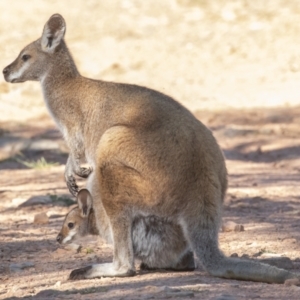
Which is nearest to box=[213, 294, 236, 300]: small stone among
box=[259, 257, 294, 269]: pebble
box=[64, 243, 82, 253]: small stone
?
box=[259, 257, 294, 269]: pebble

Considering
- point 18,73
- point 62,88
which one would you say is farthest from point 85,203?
point 18,73

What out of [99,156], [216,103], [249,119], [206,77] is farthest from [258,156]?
[99,156]

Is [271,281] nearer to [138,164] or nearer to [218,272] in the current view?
[218,272]

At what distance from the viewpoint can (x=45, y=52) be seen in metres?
6.73

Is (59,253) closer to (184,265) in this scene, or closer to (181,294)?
(184,265)

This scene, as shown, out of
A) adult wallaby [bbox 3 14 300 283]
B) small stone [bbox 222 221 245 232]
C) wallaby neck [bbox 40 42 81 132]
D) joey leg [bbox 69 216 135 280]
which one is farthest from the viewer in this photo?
small stone [bbox 222 221 245 232]

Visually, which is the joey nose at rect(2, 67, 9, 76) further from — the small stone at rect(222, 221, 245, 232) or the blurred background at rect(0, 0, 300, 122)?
the blurred background at rect(0, 0, 300, 122)

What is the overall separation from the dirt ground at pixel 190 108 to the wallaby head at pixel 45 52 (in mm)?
1321

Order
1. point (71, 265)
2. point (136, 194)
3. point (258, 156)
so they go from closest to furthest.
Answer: point (136, 194) < point (71, 265) < point (258, 156)

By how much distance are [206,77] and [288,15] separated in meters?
3.13

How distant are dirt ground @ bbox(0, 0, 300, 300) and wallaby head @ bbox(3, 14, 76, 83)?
4.33 feet

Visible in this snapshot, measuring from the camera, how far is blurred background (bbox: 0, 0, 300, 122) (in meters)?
15.4

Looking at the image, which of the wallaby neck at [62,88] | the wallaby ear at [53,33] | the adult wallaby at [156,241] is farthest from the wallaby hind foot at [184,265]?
the wallaby ear at [53,33]

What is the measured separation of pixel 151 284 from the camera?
201 inches
